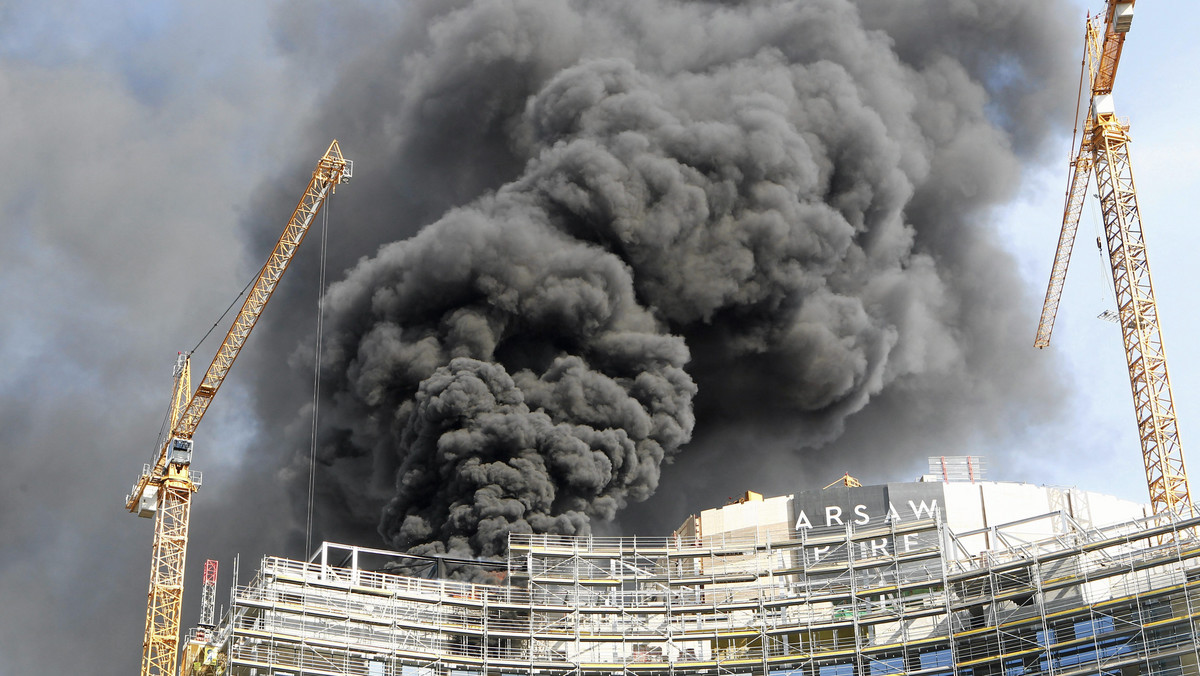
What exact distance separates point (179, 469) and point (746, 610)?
3635cm

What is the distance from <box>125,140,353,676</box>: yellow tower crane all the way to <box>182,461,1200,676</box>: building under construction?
9.56 metres

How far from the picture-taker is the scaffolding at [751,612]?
5228 cm

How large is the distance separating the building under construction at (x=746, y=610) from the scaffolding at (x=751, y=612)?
0.27 ft

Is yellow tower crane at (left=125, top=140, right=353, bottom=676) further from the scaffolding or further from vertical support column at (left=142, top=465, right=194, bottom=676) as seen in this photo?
the scaffolding

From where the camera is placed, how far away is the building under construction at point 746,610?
172ft

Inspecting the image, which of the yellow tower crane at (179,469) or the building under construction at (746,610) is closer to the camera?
the building under construction at (746,610)

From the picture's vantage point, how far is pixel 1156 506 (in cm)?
7662

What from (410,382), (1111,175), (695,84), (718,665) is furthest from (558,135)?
(718,665)

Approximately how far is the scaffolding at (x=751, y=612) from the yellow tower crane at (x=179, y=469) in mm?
15049

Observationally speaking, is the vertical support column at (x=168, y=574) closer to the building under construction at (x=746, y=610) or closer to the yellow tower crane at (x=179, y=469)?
the yellow tower crane at (x=179, y=469)

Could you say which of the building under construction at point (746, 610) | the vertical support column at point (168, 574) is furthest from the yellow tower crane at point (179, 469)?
the building under construction at point (746, 610)

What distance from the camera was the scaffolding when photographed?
2058 inches

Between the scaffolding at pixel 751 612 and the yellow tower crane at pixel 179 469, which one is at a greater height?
the yellow tower crane at pixel 179 469

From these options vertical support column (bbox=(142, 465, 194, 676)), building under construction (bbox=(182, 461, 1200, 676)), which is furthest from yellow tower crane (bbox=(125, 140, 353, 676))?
building under construction (bbox=(182, 461, 1200, 676))
